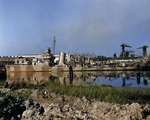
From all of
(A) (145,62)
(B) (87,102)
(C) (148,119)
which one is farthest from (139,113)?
(A) (145,62)

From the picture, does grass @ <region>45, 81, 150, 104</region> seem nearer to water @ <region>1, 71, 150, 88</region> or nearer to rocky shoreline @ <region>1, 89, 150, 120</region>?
rocky shoreline @ <region>1, 89, 150, 120</region>

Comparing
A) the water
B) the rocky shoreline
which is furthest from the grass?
the water

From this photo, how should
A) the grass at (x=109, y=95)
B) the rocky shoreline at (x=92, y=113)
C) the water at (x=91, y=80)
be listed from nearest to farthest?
the rocky shoreline at (x=92, y=113) < the grass at (x=109, y=95) < the water at (x=91, y=80)

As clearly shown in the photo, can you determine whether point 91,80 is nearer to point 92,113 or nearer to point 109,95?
point 109,95

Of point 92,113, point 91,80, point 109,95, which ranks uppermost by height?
point 109,95

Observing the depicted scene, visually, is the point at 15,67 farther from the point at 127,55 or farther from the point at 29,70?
the point at 127,55

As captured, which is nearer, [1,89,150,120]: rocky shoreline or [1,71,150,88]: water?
[1,89,150,120]: rocky shoreline

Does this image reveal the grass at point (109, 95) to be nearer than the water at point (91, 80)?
Yes

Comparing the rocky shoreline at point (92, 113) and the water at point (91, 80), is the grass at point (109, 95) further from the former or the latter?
the water at point (91, 80)

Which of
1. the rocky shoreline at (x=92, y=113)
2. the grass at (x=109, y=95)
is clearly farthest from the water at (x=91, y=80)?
the rocky shoreline at (x=92, y=113)

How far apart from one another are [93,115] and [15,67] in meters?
33.3

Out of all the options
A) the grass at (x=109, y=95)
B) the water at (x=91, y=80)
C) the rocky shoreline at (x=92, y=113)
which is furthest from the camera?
the water at (x=91, y=80)

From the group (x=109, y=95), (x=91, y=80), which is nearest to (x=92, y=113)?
(x=109, y=95)

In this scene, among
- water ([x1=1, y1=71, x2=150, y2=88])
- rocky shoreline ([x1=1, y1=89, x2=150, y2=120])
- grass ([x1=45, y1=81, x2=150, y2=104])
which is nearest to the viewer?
rocky shoreline ([x1=1, y1=89, x2=150, y2=120])
